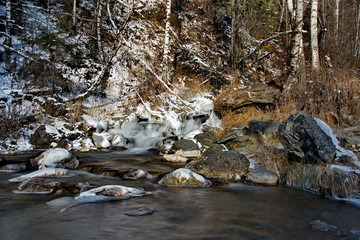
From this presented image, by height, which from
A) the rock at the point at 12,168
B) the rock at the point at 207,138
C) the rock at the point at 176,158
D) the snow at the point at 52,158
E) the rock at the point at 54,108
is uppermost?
the rock at the point at 54,108

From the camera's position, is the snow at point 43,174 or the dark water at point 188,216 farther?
the snow at point 43,174

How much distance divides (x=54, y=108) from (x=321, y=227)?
9.57 meters

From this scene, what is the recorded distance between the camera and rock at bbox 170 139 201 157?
748 centimetres

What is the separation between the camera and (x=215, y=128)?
910 cm

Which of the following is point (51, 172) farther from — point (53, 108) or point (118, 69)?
point (118, 69)

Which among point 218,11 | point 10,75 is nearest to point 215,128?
point 10,75

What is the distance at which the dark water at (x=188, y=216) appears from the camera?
10.4 ft

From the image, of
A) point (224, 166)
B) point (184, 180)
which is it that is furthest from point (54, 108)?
point (224, 166)

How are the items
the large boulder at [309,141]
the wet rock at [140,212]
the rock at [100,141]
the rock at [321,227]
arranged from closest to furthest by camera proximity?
1. the rock at [321,227]
2. the wet rock at [140,212]
3. the large boulder at [309,141]
4. the rock at [100,141]

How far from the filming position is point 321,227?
130 inches

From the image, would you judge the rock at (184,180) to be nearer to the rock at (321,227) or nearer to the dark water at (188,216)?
the dark water at (188,216)

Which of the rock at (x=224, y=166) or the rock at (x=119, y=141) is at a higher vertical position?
the rock at (x=119, y=141)

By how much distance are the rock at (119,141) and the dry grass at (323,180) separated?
19.5ft

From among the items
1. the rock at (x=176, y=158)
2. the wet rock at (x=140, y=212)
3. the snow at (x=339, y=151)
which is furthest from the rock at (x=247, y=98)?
the wet rock at (x=140, y=212)
